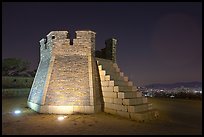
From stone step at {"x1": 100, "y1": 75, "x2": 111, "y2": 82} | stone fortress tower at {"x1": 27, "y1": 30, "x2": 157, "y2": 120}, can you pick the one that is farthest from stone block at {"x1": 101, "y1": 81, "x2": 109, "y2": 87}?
stone step at {"x1": 100, "y1": 75, "x2": 111, "y2": 82}

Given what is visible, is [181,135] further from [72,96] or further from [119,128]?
[72,96]

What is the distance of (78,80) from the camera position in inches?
409

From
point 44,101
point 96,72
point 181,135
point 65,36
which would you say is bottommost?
point 181,135

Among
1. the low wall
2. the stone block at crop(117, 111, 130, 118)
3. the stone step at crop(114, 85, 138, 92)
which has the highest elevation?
the stone step at crop(114, 85, 138, 92)

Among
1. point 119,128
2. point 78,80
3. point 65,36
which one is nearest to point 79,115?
point 78,80

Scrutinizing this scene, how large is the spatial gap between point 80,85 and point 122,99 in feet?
7.99

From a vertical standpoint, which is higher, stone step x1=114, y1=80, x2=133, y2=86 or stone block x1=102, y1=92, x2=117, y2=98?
stone step x1=114, y1=80, x2=133, y2=86

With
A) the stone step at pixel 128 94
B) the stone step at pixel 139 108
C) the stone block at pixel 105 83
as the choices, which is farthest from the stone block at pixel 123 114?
the stone block at pixel 105 83

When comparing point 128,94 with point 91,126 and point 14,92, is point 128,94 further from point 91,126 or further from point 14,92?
point 14,92

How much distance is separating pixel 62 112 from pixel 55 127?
97.5 inches

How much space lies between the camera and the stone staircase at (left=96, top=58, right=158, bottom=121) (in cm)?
920

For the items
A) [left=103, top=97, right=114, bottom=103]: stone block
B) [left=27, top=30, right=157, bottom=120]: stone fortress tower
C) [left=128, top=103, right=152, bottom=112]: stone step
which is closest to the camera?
[left=128, top=103, right=152, bottom=112]: stone step

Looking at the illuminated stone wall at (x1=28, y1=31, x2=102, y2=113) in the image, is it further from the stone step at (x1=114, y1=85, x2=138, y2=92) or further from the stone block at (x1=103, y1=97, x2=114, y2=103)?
the stone step at (x1=114, y1=85, x2=138, y2=92)

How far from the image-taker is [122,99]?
31.6 ft
